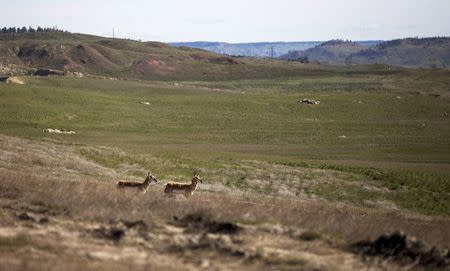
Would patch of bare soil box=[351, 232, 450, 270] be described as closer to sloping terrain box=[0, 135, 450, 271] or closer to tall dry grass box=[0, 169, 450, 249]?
sloping terrain box=[0, 135, 450, 271]

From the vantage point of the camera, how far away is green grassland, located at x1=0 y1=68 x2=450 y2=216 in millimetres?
43406

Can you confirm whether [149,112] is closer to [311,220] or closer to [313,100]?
[313,100]

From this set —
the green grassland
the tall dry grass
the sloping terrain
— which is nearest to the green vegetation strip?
the green grassland

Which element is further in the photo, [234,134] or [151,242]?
[234,134]

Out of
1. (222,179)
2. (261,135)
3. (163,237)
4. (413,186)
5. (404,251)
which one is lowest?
(261,135)

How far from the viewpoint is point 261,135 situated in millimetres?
80625

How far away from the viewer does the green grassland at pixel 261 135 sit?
142ft

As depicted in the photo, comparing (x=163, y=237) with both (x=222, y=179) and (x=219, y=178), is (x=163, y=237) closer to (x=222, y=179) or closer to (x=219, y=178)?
(x=222, y=179)

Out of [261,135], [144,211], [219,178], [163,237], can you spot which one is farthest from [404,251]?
[261,135]

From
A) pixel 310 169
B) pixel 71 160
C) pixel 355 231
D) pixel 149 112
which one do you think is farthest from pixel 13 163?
pixel 149 112

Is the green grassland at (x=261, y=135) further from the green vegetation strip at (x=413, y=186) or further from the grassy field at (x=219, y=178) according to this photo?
the grassy field at (x=219, y=178)

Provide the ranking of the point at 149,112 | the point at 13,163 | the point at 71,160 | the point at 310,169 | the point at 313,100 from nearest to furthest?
the point at 13,163 < the point at 71,160 < the point at 310,169 < the point at 149,112 < the point at 313,100

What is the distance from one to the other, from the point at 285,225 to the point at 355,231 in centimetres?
191

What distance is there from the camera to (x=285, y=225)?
55.1 feet
